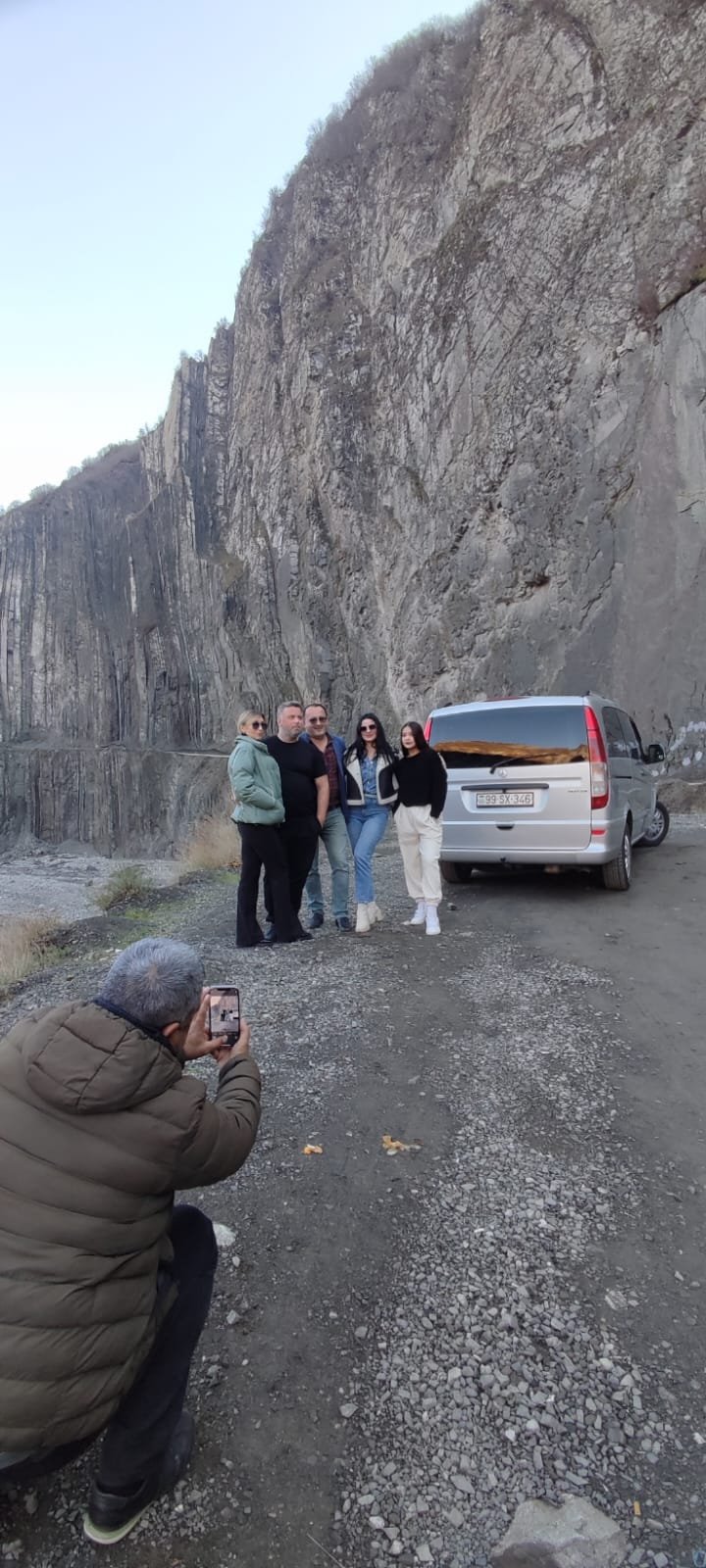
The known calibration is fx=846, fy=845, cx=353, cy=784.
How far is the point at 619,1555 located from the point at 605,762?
6.28 metres

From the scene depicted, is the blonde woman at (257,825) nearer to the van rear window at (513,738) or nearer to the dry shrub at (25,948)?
the dry shrub at (25,948)

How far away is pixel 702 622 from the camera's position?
16781mm

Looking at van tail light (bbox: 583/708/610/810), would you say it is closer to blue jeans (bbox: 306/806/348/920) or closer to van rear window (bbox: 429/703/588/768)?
van rear window (bbox: 429/703/588/768)

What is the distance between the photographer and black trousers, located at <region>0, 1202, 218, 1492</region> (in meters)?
1.92

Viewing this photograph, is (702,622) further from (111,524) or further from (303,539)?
(111,524)

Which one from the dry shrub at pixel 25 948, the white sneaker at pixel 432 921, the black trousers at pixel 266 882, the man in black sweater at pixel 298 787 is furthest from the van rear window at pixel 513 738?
the dry shrub at pixel 25 948

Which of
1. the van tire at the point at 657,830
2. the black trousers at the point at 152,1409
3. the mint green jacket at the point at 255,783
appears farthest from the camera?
the van tire at the point at 657,830

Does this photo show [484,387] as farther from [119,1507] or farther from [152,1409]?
[119,1507]

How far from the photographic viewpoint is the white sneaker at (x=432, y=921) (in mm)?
7090

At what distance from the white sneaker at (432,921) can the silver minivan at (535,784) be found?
1.12m

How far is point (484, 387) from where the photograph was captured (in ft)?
71.9

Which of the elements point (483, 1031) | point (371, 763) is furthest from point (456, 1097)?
point (371, 763)

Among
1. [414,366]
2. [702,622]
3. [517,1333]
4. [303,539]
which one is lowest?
[517,1333]

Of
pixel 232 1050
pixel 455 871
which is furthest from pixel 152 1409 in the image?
pixel 455 871
